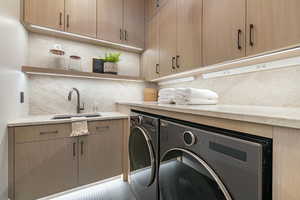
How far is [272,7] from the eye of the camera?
2.76 feet

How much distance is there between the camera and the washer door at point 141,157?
41.3 inches

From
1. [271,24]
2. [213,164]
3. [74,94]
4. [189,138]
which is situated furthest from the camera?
[74,94]

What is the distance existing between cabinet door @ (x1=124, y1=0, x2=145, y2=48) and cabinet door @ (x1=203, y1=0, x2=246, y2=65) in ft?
3.79

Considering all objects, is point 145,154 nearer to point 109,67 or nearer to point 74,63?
point 109,67

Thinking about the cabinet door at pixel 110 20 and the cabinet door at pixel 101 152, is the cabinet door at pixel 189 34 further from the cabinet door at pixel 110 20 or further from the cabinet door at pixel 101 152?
the cabinet door at pixel 101 152

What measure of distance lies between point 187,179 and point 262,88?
3.35 feet

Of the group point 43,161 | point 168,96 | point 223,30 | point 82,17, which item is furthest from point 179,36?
point 43,161

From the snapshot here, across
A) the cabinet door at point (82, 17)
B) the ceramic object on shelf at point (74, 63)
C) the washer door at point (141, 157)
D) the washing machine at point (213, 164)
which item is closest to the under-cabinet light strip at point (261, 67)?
the washing machine at point (213, 164)

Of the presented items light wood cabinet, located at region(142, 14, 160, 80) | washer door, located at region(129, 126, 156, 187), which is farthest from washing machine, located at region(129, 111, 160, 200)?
light wood cabinet, located at region(142, 14, 160, 80)

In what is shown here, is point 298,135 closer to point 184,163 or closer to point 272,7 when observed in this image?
point 184,163

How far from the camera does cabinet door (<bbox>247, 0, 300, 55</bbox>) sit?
0.76m

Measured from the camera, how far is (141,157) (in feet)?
4.09

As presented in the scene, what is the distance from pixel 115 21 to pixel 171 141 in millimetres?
1904

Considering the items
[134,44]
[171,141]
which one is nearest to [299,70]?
[171,141]
